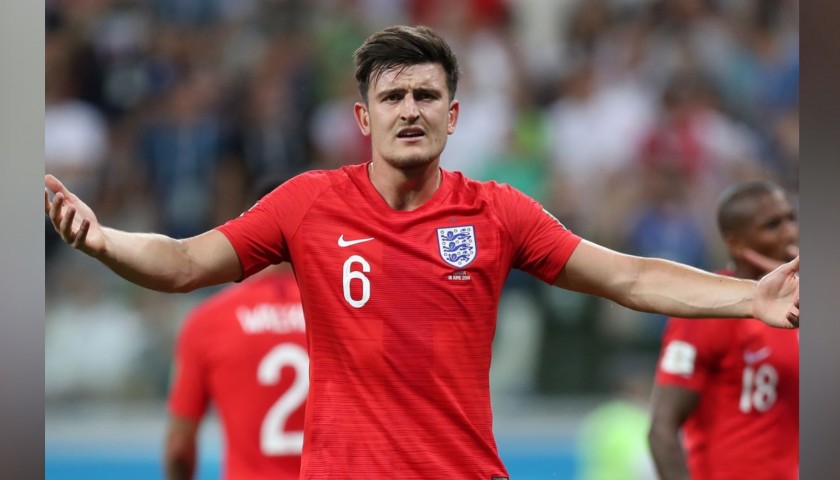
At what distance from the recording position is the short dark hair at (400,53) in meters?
3.21

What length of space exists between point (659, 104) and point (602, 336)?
209 centimetres

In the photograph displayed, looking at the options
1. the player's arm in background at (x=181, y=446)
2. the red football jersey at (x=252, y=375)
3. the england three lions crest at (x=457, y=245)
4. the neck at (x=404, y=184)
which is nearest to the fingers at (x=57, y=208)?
the neck at (x=404, y=184)

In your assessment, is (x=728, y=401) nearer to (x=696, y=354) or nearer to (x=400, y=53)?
(x=696, y=354)

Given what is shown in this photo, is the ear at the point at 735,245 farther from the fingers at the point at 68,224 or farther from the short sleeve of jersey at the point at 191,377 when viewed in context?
the fingers at the point at 68,224

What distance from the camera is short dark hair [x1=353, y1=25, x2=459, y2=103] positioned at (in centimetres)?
321

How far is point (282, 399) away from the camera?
426cm

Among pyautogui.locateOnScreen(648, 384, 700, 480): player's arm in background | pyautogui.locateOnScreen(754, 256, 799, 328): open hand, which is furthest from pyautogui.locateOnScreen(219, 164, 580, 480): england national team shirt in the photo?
pyautogui.locateOnScreen(648, 384, 700, 480): player's arm in background

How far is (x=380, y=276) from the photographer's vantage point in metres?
3.11

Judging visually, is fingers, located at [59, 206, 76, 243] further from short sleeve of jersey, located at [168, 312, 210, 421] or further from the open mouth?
short sleeve of jersey, located at [168, 312, 210, 421]

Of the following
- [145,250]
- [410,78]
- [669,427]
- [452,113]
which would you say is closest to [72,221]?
[145,250]

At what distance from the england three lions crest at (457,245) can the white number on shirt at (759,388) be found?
1.93 m

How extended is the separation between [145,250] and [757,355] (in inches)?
104

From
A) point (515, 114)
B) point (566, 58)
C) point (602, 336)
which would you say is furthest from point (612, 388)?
point (566, 58)
